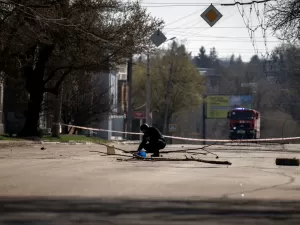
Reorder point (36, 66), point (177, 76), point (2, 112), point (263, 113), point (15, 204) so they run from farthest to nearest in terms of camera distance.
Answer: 1. point (263, 113)
2. point (177, 76)
3. point (2, 112)
4. point (36, 66)
5. point (15, 204)

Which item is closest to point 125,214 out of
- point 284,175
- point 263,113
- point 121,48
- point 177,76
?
point 284,175

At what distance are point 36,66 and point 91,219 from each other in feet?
106

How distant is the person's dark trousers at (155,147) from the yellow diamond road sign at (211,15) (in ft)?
17.4

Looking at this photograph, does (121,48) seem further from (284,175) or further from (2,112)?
(284,175)

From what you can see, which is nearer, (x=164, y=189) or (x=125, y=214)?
(x=125, y=214)

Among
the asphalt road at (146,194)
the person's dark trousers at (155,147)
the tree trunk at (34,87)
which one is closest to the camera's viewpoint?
the asphalt road at (146,194)

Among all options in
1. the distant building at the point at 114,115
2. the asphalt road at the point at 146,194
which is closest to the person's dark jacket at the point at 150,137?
the asphalt road at the point at 146,194

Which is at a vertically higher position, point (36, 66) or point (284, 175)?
point (36, 66)

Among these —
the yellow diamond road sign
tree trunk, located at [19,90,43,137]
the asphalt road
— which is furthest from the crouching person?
tree trunk, located at [19,90,43,137]

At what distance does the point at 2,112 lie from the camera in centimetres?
4919

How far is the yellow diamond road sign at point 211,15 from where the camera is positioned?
24.5 metres

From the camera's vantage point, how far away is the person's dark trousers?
22.2 meters

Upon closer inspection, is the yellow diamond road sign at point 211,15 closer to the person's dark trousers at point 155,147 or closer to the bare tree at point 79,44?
the person's dark trousers at point 155,147

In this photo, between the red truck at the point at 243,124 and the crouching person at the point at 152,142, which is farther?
the red truck at the point at 243,124
